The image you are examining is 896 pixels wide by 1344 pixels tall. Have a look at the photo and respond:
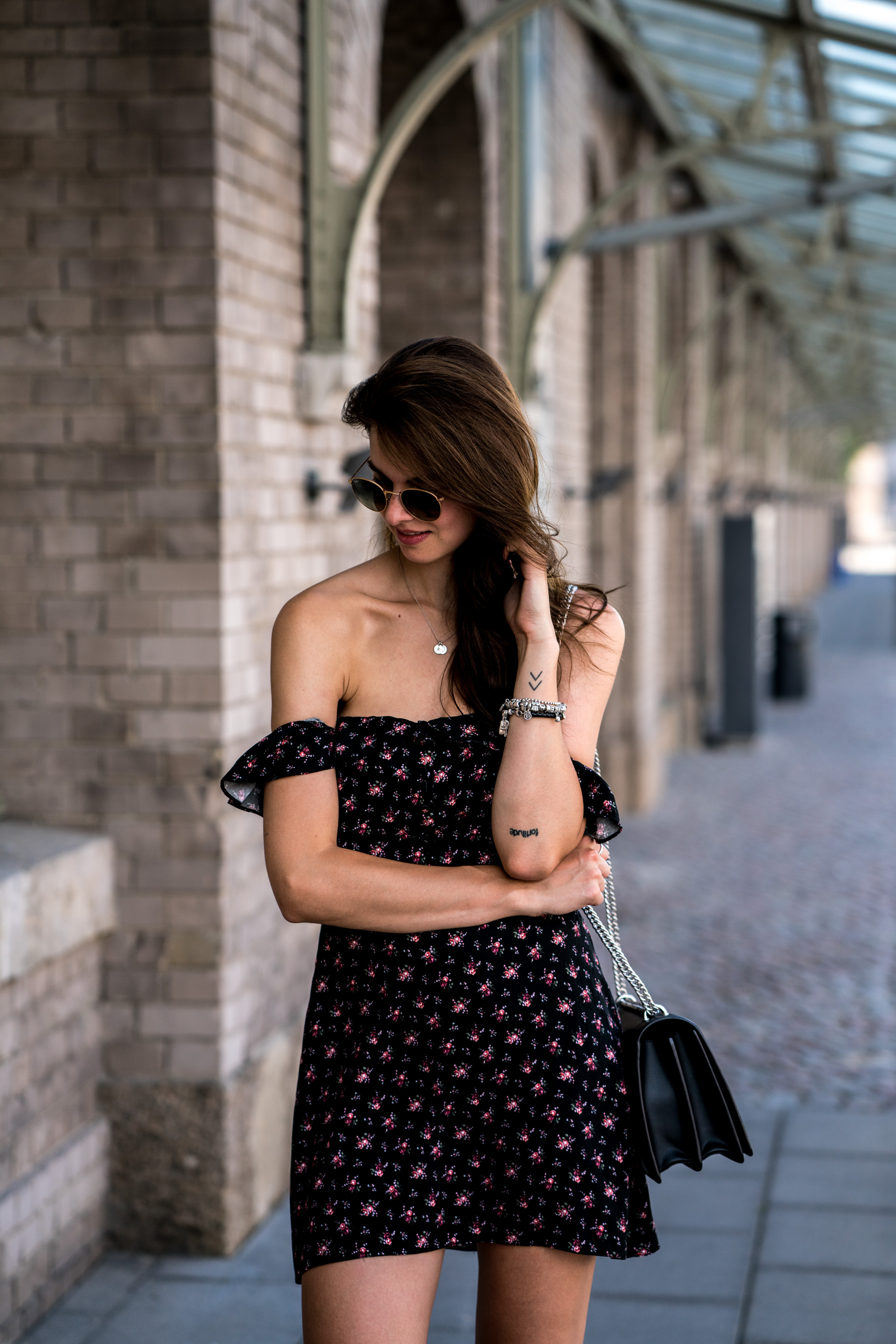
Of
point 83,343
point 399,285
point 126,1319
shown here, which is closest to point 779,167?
point 399,285

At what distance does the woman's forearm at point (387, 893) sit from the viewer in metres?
1.99

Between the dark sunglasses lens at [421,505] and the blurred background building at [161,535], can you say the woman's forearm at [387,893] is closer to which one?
the dark sunglasses lens at [421,505]

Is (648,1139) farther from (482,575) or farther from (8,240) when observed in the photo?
(8,240)

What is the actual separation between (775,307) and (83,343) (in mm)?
19254

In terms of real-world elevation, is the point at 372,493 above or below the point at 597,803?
above

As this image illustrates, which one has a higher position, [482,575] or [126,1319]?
[482,575]

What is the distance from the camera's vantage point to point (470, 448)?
195cm

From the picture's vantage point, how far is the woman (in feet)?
6.41

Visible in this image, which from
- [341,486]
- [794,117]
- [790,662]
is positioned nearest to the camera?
[341,486]

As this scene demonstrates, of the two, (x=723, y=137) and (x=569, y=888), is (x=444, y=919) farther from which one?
(x=723, y=137)

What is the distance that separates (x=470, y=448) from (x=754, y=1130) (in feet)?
11.5

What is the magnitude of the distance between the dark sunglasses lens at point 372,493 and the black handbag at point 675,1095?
453mm

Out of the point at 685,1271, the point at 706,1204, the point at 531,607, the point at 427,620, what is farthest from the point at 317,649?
the point at 706,1204

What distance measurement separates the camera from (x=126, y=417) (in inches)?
147
